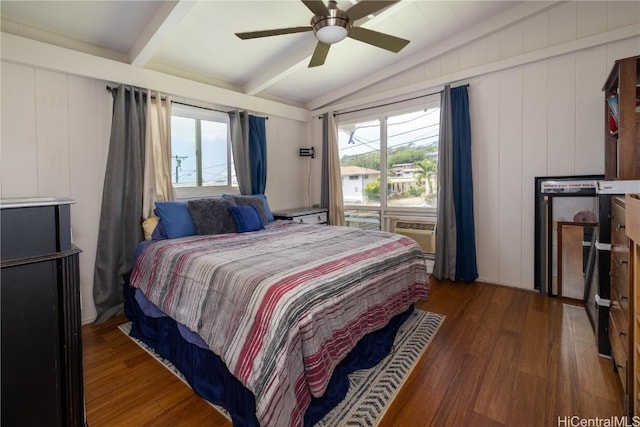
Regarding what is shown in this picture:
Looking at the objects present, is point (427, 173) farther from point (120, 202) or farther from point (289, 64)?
point (120, 202)

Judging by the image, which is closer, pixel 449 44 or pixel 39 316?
pixel 39 316

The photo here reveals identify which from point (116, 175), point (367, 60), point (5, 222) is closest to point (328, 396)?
point (5, 222)

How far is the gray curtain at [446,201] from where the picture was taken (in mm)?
3369

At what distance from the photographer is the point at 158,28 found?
2258 millimetres

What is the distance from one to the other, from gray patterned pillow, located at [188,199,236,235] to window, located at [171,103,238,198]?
2.10ft

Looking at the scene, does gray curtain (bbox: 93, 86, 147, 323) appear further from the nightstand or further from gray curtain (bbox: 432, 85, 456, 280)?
gray curtain (bbox: 432, 85, 456, 280)

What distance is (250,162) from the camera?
3.89 metres

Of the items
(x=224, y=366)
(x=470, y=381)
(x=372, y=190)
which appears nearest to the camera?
(x=224, y=366)

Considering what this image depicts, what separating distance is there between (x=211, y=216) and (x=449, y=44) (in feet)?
10.6

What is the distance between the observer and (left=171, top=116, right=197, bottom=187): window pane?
3.32 metres

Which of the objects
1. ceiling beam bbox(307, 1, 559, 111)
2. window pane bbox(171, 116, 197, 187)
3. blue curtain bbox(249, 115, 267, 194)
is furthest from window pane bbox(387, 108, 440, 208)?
window pane bbox(171, 116, 197, 187)

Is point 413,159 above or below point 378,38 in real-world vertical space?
below

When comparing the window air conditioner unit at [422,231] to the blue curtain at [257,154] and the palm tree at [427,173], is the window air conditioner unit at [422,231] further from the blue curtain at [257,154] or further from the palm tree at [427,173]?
the blue curtain at [257,154]

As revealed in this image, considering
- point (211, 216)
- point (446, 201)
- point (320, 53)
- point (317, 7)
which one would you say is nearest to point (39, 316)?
point (211, 216)
